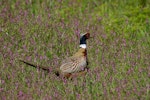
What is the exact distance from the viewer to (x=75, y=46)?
961 centimetres

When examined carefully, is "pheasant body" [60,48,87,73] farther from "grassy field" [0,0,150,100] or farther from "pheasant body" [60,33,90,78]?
"grassy field" [0,0,150,100]

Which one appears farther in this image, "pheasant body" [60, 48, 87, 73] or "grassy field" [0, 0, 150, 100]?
"pheasant body" [60, 48, 87, 73]

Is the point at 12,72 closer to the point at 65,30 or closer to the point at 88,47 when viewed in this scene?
the point at 88,47

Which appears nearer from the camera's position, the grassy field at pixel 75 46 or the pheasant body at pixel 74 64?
the grassy field at pixel 75 46

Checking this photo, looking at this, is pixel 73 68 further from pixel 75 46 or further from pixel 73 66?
pixel 75 46

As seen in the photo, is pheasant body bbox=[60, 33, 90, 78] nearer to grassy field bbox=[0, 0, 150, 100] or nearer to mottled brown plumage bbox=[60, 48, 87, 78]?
mottled brown plumage bbox=[60, 48, 87, 78]

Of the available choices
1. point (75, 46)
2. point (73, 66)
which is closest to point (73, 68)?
point (73, 66)

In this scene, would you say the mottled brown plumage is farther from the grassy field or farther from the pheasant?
the grassy field

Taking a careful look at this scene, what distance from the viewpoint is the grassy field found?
293 inches

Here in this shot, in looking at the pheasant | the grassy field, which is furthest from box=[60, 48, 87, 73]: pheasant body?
the grassy field

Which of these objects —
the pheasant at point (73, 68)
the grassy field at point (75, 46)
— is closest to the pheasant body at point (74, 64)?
the pheasant at point (73, 68)

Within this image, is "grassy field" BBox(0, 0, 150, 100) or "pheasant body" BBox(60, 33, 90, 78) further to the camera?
"pheasant body" BBox(60, 33, 90, 78)

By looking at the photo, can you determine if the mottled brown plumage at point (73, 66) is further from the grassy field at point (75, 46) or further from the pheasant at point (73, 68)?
the grassy field at point (75, 46)

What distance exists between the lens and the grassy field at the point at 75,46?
7434 mm
